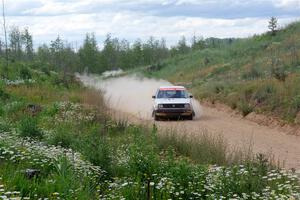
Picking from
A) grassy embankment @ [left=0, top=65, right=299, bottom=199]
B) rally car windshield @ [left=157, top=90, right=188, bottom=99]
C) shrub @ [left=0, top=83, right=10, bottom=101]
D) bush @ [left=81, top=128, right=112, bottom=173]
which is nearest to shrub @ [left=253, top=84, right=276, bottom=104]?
rally car windshield @ [left=157, top=90, right=188, bottom=99]

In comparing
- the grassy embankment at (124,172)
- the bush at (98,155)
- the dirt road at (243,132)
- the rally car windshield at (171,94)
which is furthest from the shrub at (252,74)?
the bush at (98,155)

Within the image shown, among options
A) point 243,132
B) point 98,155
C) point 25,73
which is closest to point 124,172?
point 98,155

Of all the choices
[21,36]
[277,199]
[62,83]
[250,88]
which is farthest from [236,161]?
[21,36]

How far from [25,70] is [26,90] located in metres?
11.1

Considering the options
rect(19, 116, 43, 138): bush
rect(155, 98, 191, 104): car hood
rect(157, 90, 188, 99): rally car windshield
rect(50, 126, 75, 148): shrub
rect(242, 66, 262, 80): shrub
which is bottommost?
rect(155, 98, 191, 104): car hood

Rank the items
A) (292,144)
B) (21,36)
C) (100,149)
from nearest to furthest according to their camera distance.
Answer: (100,149), (292,144), (21,36)

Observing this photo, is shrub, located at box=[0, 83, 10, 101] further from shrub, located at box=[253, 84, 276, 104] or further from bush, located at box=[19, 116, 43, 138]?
shrub, located at box=[253, 84, 276, 104]

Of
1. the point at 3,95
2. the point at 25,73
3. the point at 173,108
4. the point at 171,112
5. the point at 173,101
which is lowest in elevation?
the point at 171,112

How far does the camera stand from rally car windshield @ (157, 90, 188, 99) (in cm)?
2903

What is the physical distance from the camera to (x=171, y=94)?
29250mm

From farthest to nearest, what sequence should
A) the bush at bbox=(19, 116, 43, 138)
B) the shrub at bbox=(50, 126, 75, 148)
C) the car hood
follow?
1. the car hood
2. the bush at bbox=(19, 116, 43, 138)
3. the shrub at bbox=(50, 126, 75, 148)

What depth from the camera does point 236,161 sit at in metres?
12.3

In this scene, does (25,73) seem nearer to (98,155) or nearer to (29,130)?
(29,130)

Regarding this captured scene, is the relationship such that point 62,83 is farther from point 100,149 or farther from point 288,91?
point 100,149
